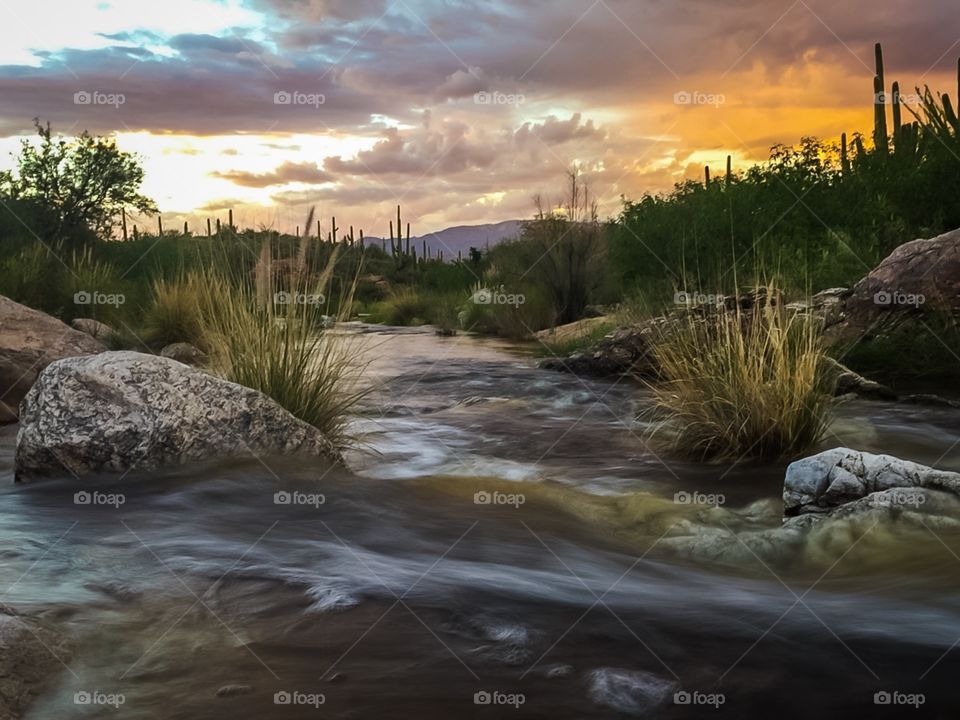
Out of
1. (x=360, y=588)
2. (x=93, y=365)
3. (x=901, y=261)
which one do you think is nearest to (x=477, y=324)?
(x=901, y=261)

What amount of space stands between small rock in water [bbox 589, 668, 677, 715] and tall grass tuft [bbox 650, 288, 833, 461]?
416 centimetres

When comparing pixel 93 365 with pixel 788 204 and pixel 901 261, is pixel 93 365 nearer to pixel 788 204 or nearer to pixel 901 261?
pixel 901 261

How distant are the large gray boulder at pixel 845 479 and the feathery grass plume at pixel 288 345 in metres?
3.49

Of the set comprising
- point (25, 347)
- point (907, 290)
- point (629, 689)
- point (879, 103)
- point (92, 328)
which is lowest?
point (629, 689)

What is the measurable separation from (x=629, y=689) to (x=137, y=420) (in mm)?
4386

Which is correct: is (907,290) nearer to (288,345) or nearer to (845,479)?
(845,479)

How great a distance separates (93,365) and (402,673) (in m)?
4.24

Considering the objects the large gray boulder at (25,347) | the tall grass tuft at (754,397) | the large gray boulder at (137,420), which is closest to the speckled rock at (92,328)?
the large gray boulder at (25,347)

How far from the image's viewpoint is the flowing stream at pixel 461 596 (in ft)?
10.7

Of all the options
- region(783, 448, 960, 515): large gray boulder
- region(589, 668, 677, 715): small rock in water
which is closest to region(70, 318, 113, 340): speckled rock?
region(783, 448, 960, 515): large gray boulder

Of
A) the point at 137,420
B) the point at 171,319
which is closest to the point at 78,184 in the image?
the point at 171,319

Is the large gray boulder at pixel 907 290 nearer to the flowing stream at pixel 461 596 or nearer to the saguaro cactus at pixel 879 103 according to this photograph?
the flowing stream at pixel 461 596

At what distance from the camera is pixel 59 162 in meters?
21.5

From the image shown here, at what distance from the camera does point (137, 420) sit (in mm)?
6527
